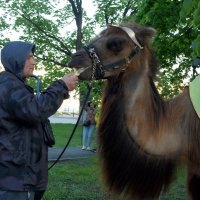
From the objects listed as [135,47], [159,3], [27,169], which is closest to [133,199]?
[27,169]

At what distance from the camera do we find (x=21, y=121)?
373cm

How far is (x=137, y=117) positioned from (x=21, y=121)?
2.95ft

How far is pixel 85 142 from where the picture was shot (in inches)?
700

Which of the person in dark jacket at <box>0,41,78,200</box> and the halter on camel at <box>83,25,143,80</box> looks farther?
the halter on camel at <box>83,25,143,80</box>

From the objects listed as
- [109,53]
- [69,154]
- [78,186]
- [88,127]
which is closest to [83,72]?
[109,53]

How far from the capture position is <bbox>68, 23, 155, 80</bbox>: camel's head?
385 centimetres

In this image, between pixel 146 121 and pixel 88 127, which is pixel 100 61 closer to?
pixel 146 121

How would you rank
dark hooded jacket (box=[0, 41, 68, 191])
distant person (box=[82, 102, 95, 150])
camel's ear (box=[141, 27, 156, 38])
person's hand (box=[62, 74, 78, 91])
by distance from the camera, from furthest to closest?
distant person (box=[82, 102, 95, 150]) → camel's ear (box=[141, 27, 156, 38]) → person's hand (box=[62, 74, 78, 91]) → dark hooded jacket (box=[0, 41, 68, 191])

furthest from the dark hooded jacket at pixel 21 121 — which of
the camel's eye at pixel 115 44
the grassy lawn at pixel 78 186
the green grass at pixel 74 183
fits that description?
the grassy lawn at pixel 78 186

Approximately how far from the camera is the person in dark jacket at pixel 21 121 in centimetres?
362

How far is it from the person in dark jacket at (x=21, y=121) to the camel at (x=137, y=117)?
325mm

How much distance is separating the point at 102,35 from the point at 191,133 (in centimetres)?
107

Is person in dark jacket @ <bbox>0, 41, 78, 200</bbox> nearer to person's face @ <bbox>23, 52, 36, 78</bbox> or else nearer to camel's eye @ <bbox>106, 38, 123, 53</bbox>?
person's face @ <bbox>23, 52, 36, 78</bbox>

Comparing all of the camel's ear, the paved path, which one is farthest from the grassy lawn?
the camel's ear
